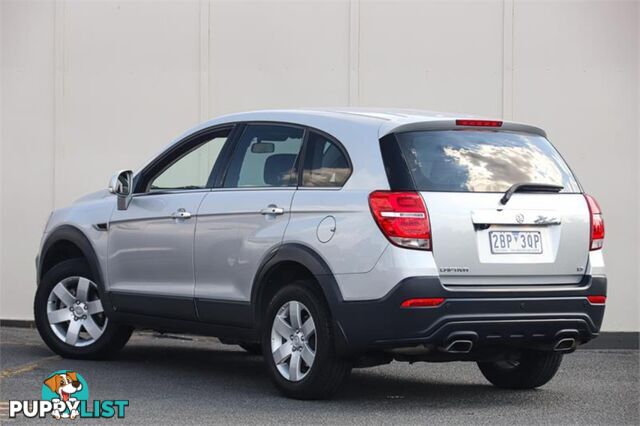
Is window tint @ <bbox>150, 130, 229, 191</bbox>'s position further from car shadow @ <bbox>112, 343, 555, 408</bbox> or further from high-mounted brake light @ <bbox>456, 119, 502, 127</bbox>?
high-mounted brake light @ <bbox>456, 119, 502, 127</bbox>

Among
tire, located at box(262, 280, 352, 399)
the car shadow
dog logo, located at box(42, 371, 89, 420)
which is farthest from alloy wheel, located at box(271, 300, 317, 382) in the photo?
dog logo, located at box(42, 371, 89, 420)

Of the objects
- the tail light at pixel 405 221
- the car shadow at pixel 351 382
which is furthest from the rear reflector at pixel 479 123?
the car shadow at pixel 351 382

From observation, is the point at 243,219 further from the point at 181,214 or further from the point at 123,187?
the point at 123,187

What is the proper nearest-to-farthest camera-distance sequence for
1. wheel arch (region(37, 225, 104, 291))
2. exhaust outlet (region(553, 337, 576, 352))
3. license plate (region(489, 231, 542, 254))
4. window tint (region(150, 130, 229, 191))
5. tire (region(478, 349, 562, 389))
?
license plate (region(489, 231, 542, 254)), exhaust outlet (region(553, 337, 576, 352)), tire (region(478, 349, 562, 389)), window tint (region(150, 130, 229, 191)), wheel arch (region(37, 225, 104, 291))

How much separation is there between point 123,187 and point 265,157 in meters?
1.50

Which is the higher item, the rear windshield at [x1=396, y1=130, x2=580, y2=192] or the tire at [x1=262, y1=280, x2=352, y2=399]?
the rear windshield at [x1=396, y1=130, x2=580, y2=192]

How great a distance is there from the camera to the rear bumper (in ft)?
25.0

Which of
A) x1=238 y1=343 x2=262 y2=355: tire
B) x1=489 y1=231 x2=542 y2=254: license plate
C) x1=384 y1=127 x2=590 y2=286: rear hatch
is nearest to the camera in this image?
x1=384 y1=127 x2=590 y2=286: rear hatch

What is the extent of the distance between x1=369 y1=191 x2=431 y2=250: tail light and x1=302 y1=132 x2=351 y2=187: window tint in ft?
1.56

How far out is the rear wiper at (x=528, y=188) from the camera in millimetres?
7887

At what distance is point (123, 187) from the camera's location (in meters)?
9.83

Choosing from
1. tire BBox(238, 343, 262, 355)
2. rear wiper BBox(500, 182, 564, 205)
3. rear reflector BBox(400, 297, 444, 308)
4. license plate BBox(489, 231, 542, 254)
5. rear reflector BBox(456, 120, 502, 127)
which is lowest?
tire BBox(238, 343, 262, 355)

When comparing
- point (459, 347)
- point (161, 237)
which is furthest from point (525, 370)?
Result: point (161, 237)

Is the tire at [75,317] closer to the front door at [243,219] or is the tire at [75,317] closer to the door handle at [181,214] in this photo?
the door handle at [181,214]
